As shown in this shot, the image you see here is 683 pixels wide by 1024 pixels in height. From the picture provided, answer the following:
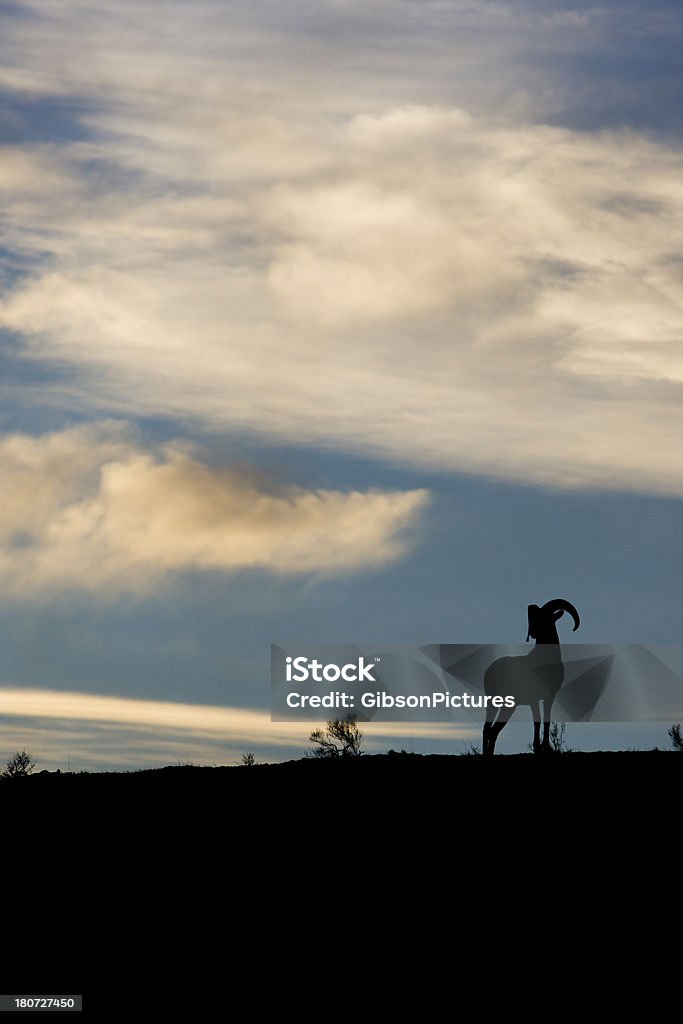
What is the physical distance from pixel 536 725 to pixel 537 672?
4.81ft

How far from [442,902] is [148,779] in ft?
38.2

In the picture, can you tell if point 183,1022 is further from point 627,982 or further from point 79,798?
point 79,798

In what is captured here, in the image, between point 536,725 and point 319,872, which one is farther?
point 536,725

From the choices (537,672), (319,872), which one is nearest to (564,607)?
(537,672)

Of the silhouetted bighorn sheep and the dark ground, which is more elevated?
the silhouetted bighorn sheep

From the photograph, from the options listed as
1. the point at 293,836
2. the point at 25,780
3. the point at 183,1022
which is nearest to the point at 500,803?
the point at 293,836

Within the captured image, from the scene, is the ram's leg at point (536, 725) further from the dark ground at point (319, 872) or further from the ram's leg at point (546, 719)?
the dark ground at point (319, 872)

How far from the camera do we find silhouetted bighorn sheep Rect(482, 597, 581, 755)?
26531 mm

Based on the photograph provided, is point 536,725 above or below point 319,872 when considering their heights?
above

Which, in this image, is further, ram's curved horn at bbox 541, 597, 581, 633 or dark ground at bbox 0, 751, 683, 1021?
ram's curved horn at bbox 541, 597, 581, 633

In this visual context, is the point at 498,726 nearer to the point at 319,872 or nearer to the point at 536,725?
the point at 536,725

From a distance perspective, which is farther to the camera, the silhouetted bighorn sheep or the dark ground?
the silhouetted bighorn sheep

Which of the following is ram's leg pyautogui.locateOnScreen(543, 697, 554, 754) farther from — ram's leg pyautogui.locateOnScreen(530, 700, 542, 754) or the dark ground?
the dark ground

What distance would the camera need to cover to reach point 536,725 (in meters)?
27.4
